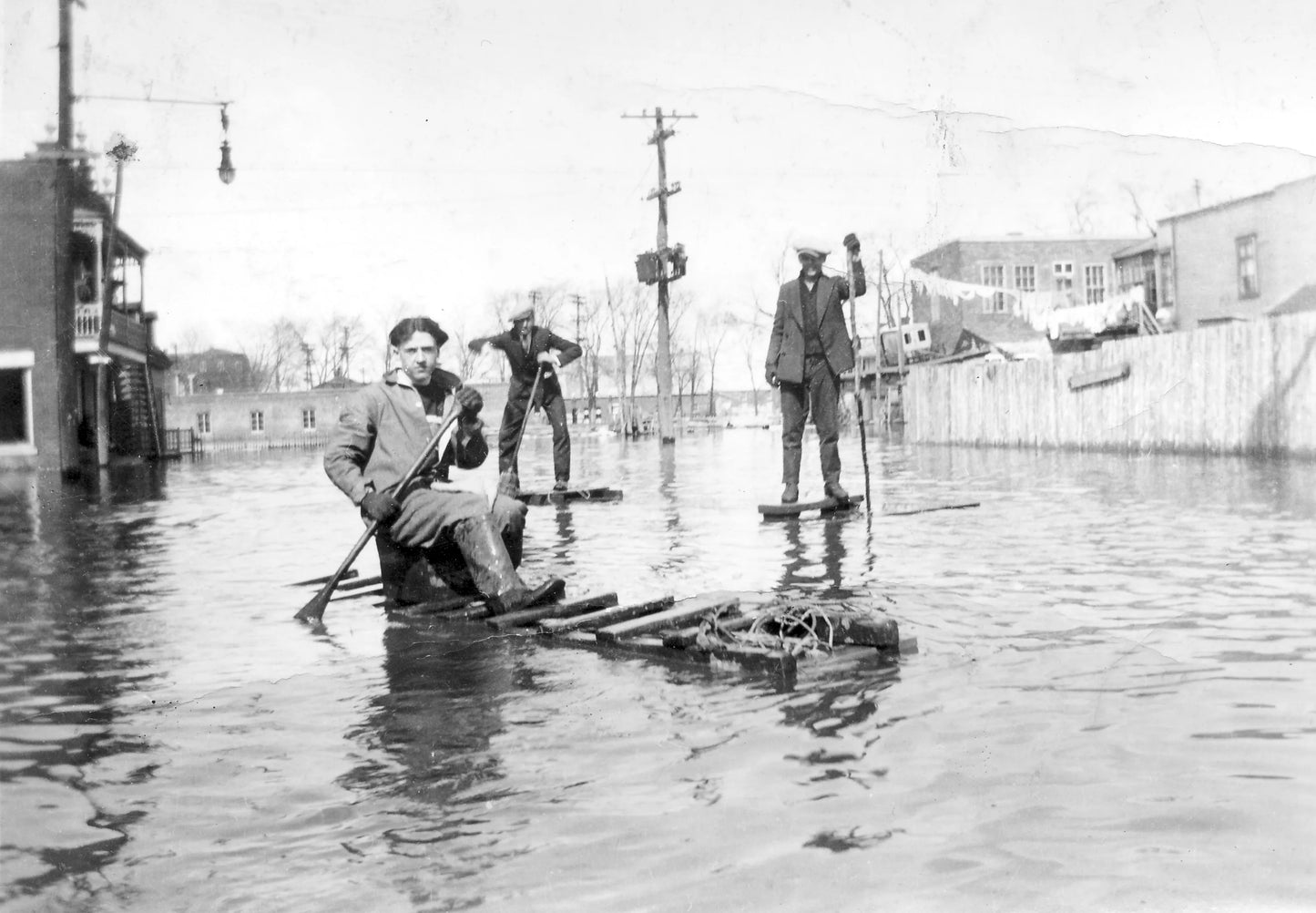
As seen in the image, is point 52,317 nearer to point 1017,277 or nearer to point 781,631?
point 781,631

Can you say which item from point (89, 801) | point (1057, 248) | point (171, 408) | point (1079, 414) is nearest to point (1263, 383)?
point (1079, 414)

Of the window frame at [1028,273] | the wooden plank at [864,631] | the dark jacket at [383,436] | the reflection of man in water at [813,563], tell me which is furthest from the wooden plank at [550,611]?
the window frame at [1028,273]

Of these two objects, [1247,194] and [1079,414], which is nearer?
[1079,414]

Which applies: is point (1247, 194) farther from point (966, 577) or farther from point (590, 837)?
point (590, 837)

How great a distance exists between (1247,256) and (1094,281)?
2803 centimetres

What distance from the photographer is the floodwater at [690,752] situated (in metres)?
2.79

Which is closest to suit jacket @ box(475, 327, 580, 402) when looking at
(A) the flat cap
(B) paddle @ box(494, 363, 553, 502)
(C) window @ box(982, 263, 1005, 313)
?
(B) paddle @ box(494, 363, 553, 502)

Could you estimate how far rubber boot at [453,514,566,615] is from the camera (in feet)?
20.2

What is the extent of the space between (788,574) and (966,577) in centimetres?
100

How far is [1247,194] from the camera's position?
125 feet

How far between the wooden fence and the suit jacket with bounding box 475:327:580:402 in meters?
10.2

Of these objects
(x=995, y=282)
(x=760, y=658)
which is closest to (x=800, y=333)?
(x=760, y=658)

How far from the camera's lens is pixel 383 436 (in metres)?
6.59

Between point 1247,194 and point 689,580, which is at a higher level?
point 1247,194
